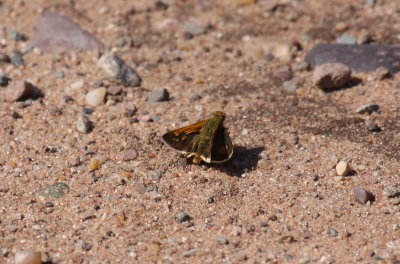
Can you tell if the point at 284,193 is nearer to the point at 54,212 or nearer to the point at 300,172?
the point at 300,172

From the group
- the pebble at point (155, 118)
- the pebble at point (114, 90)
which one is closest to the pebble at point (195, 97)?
the pebble at point (155, 118)

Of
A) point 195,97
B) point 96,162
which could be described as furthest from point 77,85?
point 96,162

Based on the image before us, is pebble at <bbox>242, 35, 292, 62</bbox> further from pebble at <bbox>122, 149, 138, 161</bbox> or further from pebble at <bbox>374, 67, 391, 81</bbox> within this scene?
pebble at <bbox>122, 149, 138, 161</bbox>

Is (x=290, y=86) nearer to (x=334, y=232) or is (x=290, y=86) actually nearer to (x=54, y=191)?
(x=334, y=232)

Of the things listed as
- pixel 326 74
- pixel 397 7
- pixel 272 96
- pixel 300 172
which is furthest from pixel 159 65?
pixel 397 7

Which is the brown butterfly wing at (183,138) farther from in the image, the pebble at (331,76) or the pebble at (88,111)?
the pebble at (331,76)

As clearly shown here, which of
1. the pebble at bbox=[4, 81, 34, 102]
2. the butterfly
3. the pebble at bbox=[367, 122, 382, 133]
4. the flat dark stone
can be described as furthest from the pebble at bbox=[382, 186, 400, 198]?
the pebble at bbox=[4, 81, 34, 102]

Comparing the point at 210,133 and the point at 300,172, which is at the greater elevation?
the point at 210,133
